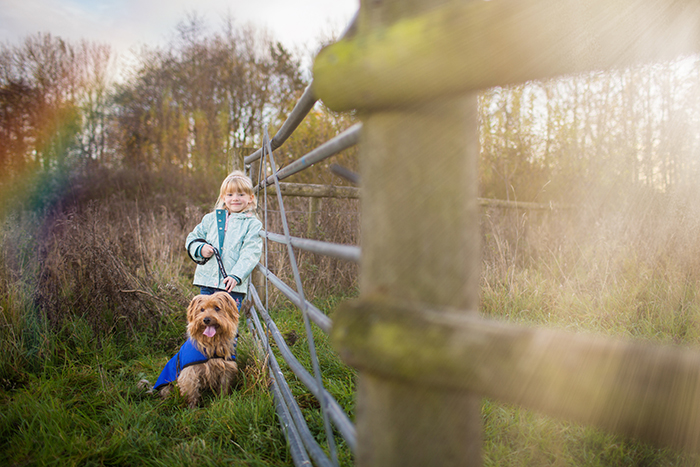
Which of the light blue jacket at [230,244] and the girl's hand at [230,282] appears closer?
the girl's hand at [230,282]

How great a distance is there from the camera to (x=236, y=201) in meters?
3.42

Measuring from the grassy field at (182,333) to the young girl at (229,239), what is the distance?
55 centimetres

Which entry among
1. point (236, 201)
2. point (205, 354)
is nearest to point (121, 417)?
point (205, 354)

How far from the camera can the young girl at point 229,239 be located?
3215 mm

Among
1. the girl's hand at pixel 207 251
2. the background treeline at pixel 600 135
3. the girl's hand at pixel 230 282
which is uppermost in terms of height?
the background treeline at pixel 600 135

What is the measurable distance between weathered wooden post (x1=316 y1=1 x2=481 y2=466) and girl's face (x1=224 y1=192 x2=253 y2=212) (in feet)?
9.34

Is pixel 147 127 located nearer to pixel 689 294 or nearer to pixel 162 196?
pixel 162 196

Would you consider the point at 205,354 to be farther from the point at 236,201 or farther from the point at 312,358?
the point at 312,358

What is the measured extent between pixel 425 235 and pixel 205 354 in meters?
2.36

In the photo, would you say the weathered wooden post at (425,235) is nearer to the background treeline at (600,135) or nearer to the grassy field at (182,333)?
the grassy field at (182,333)

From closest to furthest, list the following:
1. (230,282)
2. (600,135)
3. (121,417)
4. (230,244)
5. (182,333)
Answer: (121,417), (230,282), (230,244), (182,333), (600,135)

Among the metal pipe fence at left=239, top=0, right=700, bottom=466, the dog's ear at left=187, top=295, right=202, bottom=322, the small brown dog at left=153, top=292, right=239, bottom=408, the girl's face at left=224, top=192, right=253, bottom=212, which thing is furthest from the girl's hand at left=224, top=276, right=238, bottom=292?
the metal pipe fence at left=239, top=0, right=700, bottom=466

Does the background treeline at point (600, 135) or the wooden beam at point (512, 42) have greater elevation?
the background treeline at point (600, 135)

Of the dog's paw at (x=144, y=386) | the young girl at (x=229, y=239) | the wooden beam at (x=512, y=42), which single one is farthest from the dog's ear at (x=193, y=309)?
the wooden beam at (x=512, y=42)
